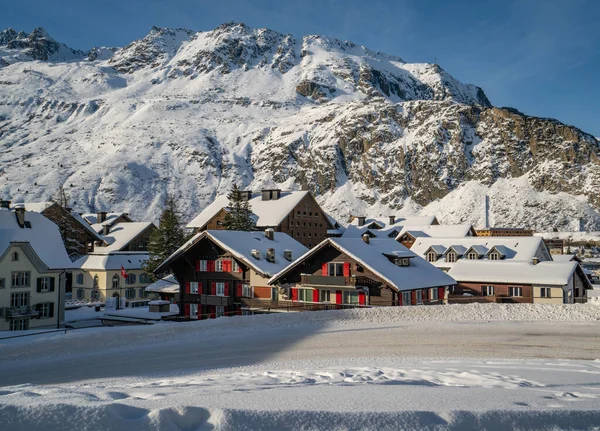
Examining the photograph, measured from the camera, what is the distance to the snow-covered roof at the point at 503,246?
65.1 m

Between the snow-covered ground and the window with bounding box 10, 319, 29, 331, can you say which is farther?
the window with bounding box 10, 319, 29, 331

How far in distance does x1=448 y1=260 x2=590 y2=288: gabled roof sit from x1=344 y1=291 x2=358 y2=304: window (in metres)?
18.4

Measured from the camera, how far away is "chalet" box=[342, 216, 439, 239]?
358 feet

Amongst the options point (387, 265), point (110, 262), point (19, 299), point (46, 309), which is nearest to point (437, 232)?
point (387, 265)

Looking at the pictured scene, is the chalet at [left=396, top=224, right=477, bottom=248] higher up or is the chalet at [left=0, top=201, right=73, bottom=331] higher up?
the chalet at [left=396, top=224, right=477, bottom=248]

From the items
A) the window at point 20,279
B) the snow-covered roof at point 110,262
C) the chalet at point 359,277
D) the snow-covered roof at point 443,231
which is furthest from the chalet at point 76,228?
the snow-covered roof at point 443,231

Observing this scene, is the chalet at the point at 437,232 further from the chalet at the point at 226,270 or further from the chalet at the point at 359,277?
the chalet at the point at 226,270

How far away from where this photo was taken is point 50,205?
92.4 metres

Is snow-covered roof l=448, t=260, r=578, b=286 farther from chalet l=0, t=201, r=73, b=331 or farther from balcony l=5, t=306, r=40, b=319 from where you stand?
balcony l=5, t=306, r=40, b=319

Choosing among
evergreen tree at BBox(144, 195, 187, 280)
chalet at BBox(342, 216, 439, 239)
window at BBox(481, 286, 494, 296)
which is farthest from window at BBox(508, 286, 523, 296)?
chalet at BBox(342, 216, 439, 239)

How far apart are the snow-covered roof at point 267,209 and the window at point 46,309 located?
44610 millimetres

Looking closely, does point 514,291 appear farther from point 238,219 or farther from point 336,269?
point 238,219

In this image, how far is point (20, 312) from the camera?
42.9m

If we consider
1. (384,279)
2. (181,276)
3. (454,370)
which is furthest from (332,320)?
(181,276)
